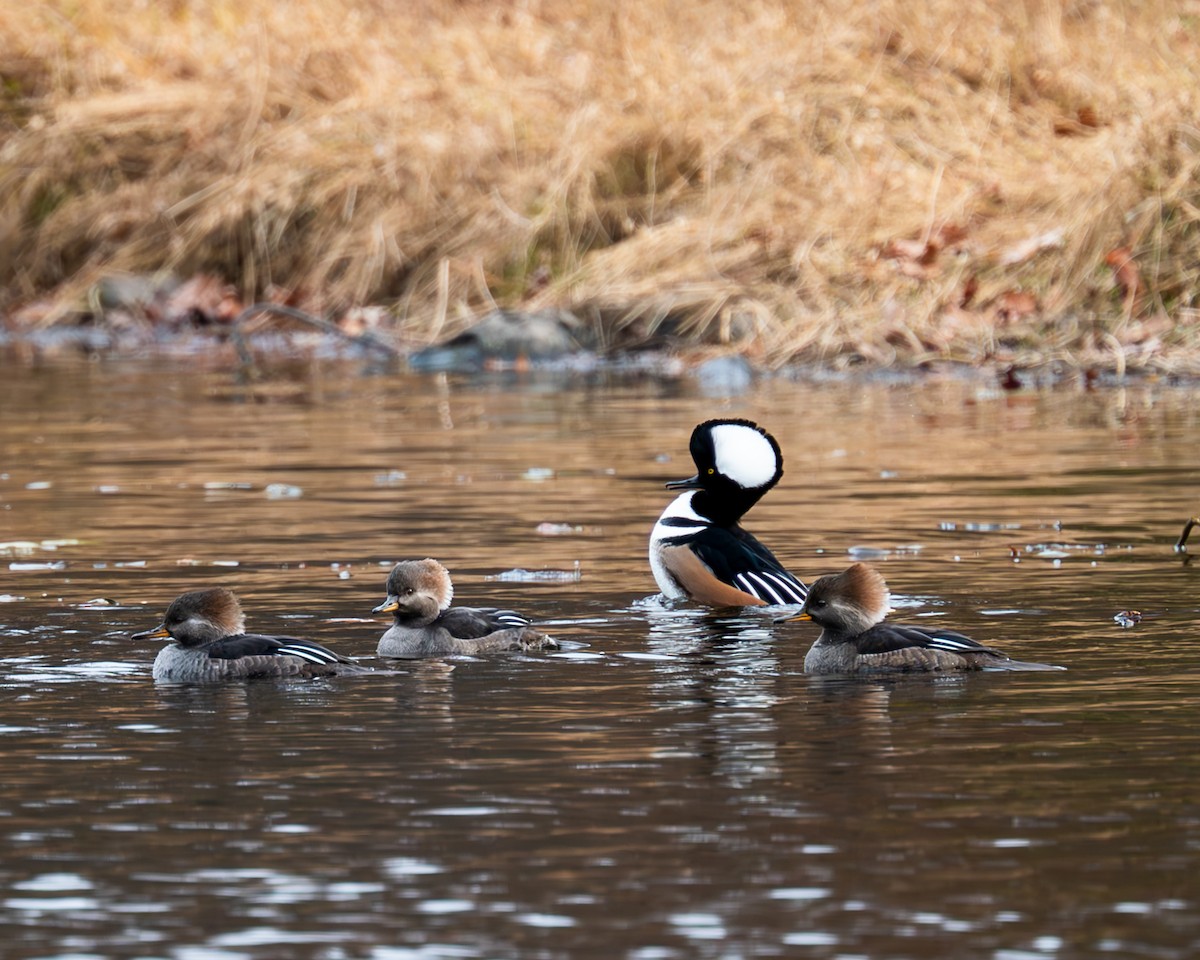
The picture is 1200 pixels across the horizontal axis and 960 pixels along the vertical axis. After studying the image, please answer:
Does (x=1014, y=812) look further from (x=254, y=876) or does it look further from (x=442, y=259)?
(x=442, y=259)

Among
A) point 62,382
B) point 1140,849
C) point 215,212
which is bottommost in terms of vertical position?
point 1140,849

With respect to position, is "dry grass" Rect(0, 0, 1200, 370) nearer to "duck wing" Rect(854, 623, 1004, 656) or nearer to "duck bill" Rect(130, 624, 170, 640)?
"duck wing" Rect(854, 623, 1004, 656)

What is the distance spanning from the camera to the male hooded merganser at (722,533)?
27.1ft

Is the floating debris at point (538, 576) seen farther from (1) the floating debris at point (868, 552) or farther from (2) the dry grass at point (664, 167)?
(2) the dry grass at point (664, 167)

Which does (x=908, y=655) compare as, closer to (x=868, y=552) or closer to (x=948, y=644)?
(x=948, y=644)

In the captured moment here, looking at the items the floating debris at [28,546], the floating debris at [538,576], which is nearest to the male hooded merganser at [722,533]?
the floating debris at [538,576]

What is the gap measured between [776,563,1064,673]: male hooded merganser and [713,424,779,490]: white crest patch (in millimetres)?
1813

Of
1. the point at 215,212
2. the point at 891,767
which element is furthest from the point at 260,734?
the point at 215,212

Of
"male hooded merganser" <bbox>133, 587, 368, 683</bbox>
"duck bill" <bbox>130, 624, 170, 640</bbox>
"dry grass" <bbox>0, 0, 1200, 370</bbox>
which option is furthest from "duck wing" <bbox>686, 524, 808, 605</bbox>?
"dry grass" <bbox>0, 0, 1200, 370</bbox>

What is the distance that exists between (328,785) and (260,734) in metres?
0.69

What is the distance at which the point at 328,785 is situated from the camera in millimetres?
5254

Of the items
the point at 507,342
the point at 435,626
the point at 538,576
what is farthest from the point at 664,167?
the point at 435,626

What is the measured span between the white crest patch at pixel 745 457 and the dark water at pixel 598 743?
16.8 inches

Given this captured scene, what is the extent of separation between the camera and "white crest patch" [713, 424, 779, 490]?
28.8ft
